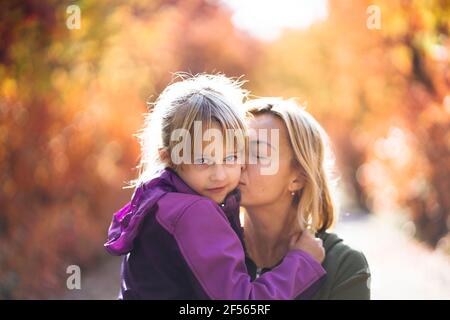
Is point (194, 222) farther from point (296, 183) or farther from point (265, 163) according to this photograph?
point (296, 183)

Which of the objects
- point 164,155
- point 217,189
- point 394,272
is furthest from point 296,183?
point 394,272

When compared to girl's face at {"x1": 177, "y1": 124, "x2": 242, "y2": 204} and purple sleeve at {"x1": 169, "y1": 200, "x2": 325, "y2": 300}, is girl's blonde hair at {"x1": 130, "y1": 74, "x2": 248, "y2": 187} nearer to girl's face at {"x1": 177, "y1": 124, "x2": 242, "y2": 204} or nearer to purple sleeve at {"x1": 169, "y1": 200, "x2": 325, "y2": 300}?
girl's face at {"x1": 177, "y1": 124, "x2": 242, "y2": 204}

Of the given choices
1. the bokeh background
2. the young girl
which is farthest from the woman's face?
the bokeh background

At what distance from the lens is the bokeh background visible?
579cm

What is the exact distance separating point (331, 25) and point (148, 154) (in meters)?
8.12

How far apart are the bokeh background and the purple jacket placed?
140cm

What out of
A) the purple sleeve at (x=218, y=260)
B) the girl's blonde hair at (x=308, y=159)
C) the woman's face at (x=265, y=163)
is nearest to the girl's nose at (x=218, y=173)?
the purple sleeve at (x=218, y=260)

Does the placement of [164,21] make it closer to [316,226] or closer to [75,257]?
[75,257]

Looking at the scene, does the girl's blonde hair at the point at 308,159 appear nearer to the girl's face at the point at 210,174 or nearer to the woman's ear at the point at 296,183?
the woman's ear at the point at 296,183

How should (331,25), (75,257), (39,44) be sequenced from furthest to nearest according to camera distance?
(331,25) → (75,257) → (39,44)

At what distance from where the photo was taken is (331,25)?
10.4 meters

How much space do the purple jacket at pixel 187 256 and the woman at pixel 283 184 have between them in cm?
40

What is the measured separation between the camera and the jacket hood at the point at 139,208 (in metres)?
2.39

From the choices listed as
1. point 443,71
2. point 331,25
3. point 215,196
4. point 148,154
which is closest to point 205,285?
point 215,196
